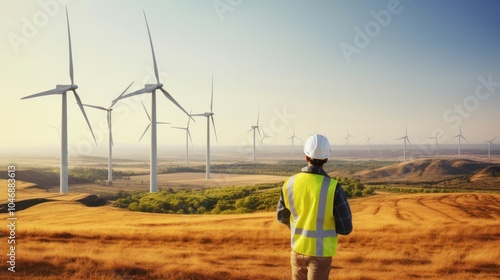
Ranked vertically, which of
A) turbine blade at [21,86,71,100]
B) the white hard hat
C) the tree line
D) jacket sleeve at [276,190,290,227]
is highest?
turbine blade at [21,86,71,100]

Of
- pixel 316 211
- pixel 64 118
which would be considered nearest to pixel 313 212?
pixel 316 211

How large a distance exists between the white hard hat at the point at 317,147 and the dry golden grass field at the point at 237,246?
5.65m

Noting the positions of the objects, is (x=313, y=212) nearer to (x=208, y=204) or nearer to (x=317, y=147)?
(x=317, y=147)

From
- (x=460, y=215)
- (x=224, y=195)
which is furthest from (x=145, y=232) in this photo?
(x=460, y=215)

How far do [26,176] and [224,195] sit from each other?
924 inches

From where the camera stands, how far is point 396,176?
6488cm

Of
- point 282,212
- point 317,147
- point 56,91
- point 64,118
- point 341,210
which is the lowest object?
point 282,212

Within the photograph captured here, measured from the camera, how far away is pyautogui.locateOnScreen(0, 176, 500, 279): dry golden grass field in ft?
33.8

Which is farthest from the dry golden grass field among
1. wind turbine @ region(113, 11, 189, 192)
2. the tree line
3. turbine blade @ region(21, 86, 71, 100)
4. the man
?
wind turbine @ region(113, 11, 189, 192)

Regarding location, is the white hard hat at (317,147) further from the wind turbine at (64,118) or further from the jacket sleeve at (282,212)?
the wind turbine at (64,118)

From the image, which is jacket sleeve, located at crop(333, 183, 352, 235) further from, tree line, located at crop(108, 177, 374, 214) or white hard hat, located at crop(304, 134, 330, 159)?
tree line, located at crop(108, 177, 374, 214)

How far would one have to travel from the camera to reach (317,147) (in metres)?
5.31

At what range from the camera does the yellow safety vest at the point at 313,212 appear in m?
5.09

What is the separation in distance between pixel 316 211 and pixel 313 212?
0.05m
